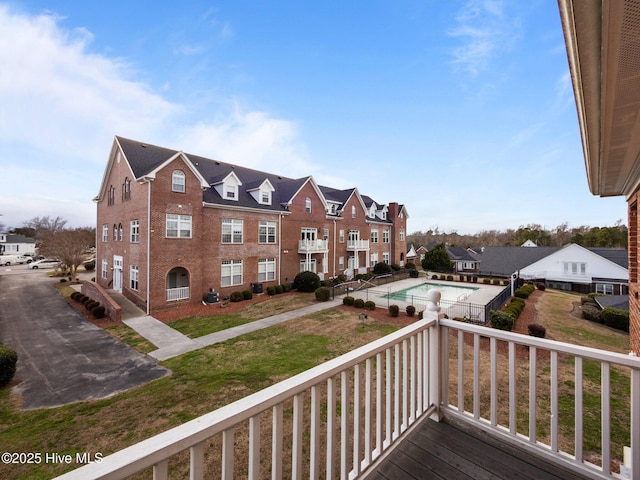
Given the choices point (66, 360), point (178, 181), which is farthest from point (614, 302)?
point (66, 360)

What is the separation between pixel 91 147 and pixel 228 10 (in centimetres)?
1621

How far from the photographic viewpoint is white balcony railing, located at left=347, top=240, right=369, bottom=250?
2833 centimetres

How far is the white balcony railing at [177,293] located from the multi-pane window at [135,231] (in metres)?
3.67

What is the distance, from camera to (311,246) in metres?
23.4

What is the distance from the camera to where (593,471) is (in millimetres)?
2447

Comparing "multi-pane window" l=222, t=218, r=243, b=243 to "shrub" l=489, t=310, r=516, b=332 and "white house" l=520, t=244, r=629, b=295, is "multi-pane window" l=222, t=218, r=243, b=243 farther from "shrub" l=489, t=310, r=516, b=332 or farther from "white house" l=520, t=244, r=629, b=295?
"white house" l=520, t=244, r=629, b=295

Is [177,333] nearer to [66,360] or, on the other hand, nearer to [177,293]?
[66,360]

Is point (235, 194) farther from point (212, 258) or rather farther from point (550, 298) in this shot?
point (550, 298)

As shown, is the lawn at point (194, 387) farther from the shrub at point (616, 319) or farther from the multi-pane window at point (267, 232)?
the multi-pane window at point (267, 232)

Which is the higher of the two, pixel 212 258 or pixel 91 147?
pixel 91 147

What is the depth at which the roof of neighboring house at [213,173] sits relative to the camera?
55.2 ft

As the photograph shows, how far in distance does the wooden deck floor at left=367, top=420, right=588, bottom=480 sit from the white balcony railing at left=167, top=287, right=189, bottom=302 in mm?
15914

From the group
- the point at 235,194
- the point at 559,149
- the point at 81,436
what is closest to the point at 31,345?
the point at 81,436

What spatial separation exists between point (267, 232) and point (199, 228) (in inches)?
214
